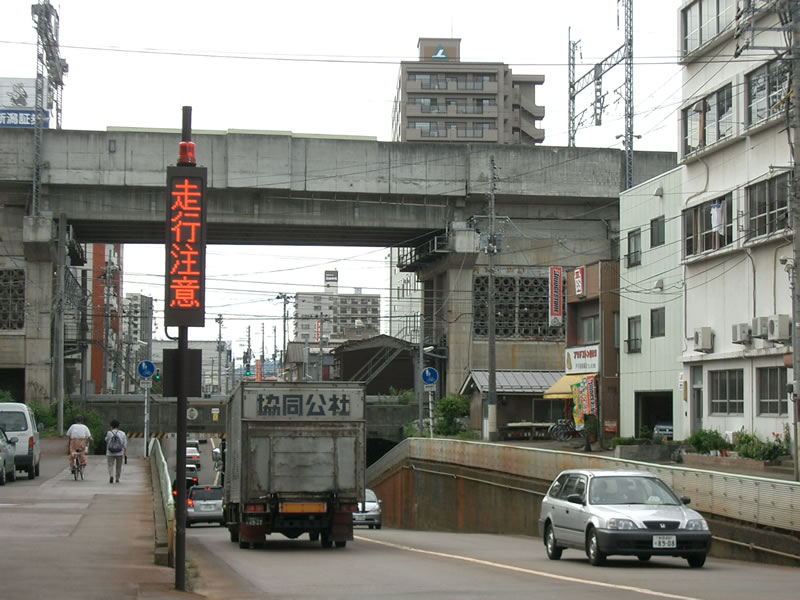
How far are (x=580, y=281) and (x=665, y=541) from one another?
33802 mm

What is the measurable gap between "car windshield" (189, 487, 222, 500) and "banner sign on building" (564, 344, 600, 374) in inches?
780

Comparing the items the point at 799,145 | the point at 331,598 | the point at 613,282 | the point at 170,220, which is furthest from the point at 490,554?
the point at 613,282

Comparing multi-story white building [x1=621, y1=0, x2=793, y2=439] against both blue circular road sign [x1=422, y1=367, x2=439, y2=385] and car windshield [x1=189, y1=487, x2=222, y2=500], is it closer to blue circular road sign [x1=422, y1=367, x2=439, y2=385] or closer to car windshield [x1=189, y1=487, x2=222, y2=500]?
blue circular road sign [x1=422, y1=367, x2=439, y2=385]

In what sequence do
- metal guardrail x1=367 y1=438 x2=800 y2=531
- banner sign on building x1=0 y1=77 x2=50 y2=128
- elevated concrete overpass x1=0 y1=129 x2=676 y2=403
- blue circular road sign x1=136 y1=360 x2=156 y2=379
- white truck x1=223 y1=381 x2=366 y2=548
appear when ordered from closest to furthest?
metal guardrail x1=367 y1=438 x2=800 y2=531
white truck x1=223 y1=381 x2=366 y2=548
blue circular road sign x1=136 y1=360 x2=156 y2=379
elevated concrete overpass x1=0 y1=129 x2=676 y2=403
banner sign on building x1=0 y1=77 x2=50 y2=128

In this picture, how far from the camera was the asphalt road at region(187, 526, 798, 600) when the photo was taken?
494 inches

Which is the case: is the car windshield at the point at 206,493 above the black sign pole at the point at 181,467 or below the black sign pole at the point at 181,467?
below

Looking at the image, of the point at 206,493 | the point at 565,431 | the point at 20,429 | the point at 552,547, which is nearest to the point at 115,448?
the point at 20,429

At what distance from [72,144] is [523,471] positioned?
34.1 meters

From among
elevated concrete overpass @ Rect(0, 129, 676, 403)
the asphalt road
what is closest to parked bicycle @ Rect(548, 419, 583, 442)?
elevated concrete overpass @ Rect(0, 129, 676, 403)

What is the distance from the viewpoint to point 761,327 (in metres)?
32.4

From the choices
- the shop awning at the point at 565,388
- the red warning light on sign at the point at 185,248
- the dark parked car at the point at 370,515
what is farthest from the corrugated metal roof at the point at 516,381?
the red warning light on sign at the point at 185,248

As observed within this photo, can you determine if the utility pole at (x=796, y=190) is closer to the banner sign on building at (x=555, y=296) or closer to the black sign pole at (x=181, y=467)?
the black sign pole at (x=181, y=467)

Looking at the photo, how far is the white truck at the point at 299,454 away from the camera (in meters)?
19.4

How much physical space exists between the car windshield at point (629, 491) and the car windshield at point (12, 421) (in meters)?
17.8
